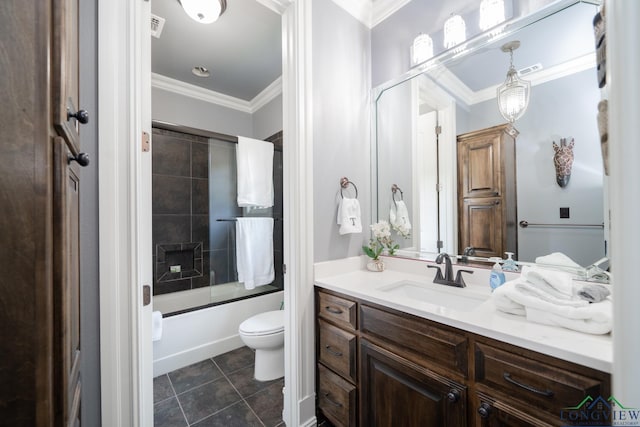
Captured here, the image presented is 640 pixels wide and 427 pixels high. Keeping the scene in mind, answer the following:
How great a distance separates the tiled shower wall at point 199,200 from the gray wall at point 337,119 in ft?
4.16

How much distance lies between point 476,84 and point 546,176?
1.97 feet

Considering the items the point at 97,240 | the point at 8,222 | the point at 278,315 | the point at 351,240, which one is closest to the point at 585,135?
the point at 351,240

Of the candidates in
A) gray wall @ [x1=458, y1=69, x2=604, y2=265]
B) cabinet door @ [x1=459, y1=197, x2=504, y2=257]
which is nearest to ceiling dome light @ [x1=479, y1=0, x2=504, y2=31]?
gray wall @ [x1=458, y1=69, x2=604, y2=265]

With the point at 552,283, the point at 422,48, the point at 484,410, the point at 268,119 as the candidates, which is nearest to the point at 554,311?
the point at 552,283

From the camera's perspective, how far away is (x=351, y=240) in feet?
5.61

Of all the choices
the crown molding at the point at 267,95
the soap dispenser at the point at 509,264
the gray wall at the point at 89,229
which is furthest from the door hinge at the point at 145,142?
the crown molding at the point at 267,95

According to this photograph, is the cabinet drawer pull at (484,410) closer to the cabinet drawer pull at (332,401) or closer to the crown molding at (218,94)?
the cabinet drawer pull at (332,401)

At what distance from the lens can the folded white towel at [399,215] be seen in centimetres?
173

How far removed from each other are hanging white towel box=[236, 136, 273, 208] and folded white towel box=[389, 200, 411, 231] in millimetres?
1414

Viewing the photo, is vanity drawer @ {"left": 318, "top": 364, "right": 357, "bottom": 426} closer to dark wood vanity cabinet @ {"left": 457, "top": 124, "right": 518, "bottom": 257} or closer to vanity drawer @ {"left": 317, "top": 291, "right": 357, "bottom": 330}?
vanity drawer @ {"left": 317, "top": 291, "right": 357, "bottom": 330}

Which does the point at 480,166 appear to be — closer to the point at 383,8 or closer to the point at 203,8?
the point at 383,8

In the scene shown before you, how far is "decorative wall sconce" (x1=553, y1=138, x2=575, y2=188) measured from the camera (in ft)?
3.59

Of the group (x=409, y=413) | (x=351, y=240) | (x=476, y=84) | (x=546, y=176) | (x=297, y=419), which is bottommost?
(x=297, y=419)

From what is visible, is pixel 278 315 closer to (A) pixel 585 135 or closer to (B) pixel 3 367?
(B) pixel 3 367
